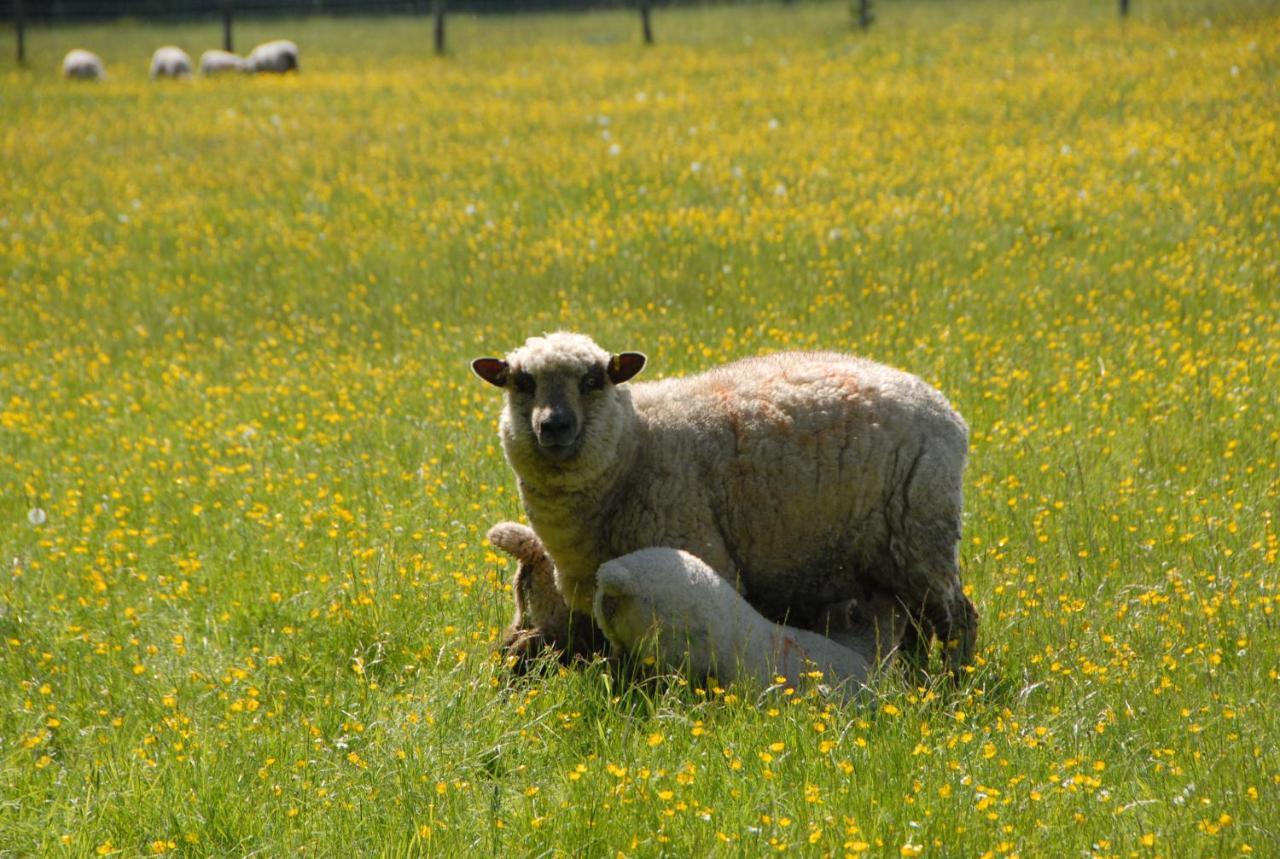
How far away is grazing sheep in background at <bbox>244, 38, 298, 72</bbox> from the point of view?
119ft

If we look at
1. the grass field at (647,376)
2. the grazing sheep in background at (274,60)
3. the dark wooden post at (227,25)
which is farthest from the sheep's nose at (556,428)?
the dark wooden post at (227,25)

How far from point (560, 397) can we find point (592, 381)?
0.63ft

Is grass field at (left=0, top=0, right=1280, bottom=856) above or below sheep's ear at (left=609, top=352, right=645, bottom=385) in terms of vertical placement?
below

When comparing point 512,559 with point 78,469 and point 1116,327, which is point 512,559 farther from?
point 1116,327

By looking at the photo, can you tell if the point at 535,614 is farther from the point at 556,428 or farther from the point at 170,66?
the point at 170,66

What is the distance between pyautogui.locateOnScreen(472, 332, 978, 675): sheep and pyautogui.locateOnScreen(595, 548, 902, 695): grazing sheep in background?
0.42 metres

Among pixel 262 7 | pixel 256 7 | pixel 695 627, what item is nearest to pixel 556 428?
pixel 695 627

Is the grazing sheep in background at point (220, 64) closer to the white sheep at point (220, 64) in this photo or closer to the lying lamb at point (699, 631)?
the white sheep at point (220, 64)

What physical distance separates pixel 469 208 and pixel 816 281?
5.20 meters

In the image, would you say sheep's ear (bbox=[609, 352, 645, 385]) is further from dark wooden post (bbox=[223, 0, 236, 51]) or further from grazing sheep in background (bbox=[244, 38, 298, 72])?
dark wooden post (bbox=[223, 0, 236, 51])

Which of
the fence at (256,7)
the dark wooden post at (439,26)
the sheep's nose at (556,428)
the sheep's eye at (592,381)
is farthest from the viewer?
the fence at (256,7)

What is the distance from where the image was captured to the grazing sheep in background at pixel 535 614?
21.2 feet

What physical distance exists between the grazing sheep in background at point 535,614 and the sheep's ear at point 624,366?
3.14ft

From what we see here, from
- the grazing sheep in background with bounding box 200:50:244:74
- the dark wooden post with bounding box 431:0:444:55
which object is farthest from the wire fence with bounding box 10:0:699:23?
the grazing sheep in background with bounding box 200:50:244:74
